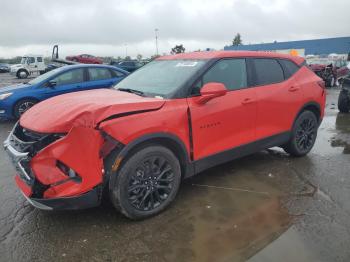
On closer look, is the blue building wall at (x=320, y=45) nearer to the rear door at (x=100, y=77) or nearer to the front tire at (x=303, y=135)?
the rear door at (x=100, y=77)

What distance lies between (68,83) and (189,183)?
604 centimetres

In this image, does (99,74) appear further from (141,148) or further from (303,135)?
(141,148)

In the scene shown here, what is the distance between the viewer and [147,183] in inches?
138

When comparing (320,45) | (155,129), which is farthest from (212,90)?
(320,45)

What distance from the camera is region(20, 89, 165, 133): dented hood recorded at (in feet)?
10.2

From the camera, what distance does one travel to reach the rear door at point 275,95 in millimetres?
4645

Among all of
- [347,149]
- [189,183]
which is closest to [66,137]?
[189,183]

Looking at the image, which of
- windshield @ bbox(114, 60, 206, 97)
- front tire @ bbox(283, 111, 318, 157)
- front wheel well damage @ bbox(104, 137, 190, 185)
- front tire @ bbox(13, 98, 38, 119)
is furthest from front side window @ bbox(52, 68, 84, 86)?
front wheel well damage @ bbox(104, 137, 190, 185)

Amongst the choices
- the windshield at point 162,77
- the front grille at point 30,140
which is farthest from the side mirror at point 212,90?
the front grille at point 30,140

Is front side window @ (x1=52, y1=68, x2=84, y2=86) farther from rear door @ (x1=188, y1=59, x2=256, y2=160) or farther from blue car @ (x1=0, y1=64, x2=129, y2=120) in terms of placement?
rear door @ (x1=188, y1=59, x2=256, y2=160)

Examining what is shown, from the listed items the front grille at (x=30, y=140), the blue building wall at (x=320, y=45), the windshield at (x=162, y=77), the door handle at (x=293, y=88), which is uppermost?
the blue building wall at (x=320, y=45)

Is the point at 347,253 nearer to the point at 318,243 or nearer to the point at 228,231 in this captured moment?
the point at 318,243

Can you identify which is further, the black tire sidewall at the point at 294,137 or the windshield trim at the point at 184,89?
the black tire sidewall at the point at 294,137

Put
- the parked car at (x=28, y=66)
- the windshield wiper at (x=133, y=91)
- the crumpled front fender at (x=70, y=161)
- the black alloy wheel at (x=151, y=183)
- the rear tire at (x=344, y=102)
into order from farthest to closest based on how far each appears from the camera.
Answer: the parked car at (x=28, y=66)
the rear tire at (x=344, y=102)
the windshield wiper at (x=133, y=91)
the black alloy wheel at (x=151, y=183)
the crumpled front fender at (x=70, y=161)
